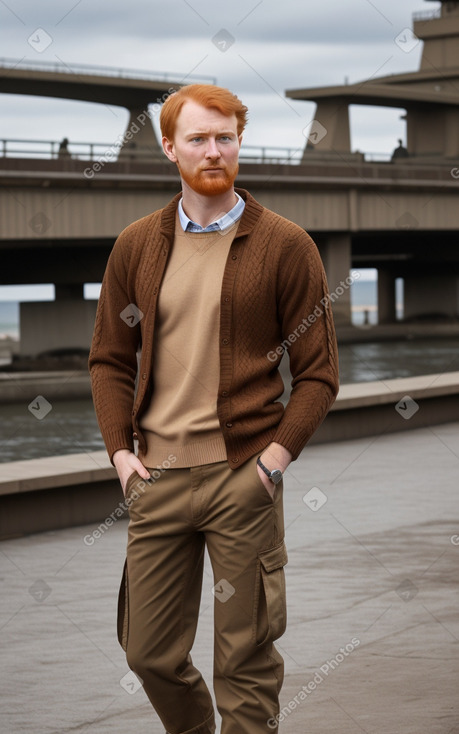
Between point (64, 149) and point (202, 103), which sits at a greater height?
point (202, 103)

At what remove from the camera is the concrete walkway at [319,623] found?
497 centimetres

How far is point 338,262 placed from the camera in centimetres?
5003

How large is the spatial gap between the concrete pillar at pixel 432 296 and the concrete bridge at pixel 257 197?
0.06 meters

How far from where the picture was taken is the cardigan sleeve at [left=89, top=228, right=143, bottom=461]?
380cm

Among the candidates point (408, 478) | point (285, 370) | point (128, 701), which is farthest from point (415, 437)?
point (285, 370)

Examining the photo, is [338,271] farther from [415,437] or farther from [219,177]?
[219,177]

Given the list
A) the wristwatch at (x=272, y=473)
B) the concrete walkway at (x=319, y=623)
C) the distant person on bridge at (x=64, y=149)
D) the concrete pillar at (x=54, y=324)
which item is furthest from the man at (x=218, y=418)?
the concrete pillar at (x=54, y=324)

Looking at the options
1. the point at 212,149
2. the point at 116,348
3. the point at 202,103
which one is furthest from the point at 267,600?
the point at 202,103

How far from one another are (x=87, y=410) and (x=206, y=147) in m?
26.5

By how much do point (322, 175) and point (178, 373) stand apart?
1680 inches

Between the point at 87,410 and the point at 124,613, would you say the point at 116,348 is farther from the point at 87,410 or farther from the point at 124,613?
the point at 87,410

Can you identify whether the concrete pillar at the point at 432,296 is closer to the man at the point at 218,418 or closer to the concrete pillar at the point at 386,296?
the concrete pillar at the point at 386,296

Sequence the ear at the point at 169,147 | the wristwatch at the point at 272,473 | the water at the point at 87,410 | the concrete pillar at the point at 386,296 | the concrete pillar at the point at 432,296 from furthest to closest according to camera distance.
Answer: the concrete pillar at the point at 386,296
the concrete pillar at the point at 432,296
the water at the point at 87,410
the ear at the point at 169,147
the wristwatch at the point at 272,473

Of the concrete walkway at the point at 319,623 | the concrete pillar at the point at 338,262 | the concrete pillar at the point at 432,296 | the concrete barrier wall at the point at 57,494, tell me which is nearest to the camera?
the concrete walkway at the point at 319,623
